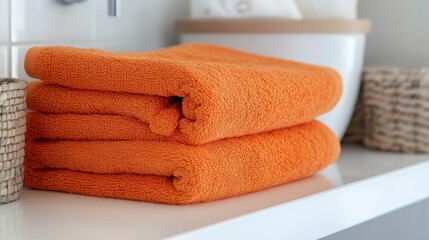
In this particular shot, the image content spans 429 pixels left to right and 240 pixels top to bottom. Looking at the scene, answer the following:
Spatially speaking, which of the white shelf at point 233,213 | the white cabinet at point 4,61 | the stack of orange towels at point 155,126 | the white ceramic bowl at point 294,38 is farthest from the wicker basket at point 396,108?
the white cabinet at point 4,61

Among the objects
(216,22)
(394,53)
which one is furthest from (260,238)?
(394,53)

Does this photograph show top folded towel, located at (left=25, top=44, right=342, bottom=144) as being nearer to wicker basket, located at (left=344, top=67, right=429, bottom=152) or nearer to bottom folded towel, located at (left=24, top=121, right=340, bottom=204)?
bottom folded towel, located at (left=24, top=121, right=340, bottom=204)

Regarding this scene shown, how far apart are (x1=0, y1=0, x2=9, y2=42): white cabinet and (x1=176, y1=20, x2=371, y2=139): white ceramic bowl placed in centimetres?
38

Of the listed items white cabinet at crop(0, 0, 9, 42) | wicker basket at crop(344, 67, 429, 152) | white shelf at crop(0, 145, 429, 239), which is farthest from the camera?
wicker basket at crop(344, 67, 429, 152)

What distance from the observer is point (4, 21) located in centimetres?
99

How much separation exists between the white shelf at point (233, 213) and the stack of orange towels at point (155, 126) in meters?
0.02

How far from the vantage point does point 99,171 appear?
893 mm

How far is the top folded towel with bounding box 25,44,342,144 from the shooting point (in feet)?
2.71

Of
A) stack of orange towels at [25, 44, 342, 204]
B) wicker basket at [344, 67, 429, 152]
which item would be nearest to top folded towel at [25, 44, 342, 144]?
stack of orange towels at [25, 44, 342, 204]

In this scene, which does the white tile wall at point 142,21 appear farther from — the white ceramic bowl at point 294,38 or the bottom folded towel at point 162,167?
the bottom folded towel at point 162,167

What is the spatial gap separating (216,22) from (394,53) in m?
0.43

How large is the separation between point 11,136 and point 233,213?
9.7 inches

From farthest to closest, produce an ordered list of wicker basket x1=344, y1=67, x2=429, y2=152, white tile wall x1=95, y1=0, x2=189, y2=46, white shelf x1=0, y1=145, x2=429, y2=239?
wicker basket x1=344, y1=67, x2=429, y2=152 → white tile wall x1=95, y1=0, x2=189, y2=46 → white shelf x1=0, y1=145, x2=429, y2=239

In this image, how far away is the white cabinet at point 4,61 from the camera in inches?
39.3
